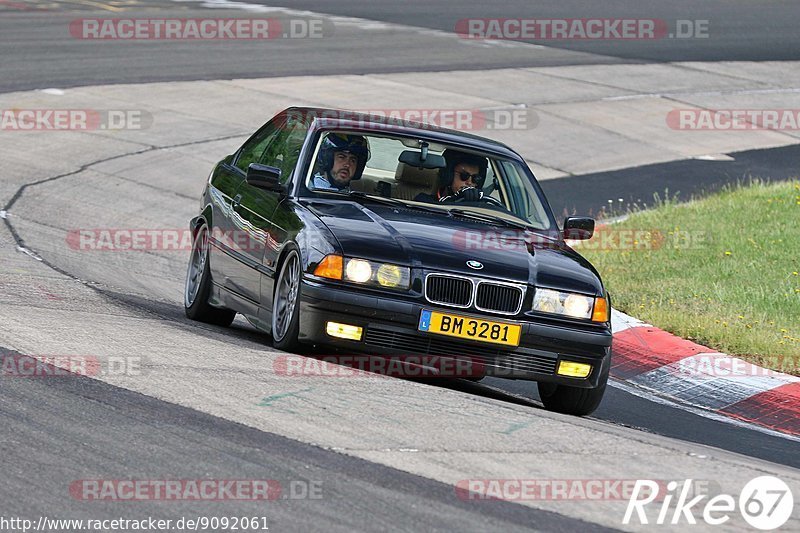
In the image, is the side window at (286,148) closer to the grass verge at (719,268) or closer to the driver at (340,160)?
the driver at (340,160)

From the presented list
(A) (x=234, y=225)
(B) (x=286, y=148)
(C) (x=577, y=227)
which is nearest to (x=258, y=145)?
(B) (x=286, y=148)

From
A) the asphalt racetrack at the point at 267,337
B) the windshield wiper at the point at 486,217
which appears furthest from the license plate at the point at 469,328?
the windshield wiper at the point at 486,217

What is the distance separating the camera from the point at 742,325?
1071 cm

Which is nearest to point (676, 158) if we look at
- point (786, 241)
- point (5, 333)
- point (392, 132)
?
point (786, 241)

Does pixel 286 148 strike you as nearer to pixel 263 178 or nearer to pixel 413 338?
pixel 263 178

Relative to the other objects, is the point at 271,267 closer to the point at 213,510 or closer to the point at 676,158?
the point at 213,510

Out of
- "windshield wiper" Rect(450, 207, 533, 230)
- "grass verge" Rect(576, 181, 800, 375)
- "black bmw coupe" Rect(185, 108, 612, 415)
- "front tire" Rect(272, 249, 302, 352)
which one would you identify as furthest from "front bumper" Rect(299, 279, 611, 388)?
"grass verge" Rect(576, 181, 800, 375)

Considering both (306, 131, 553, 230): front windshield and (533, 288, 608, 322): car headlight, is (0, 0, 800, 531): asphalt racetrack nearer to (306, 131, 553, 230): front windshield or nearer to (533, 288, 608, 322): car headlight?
(533, 288, 608, 322): car headlight

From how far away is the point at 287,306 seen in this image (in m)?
8.31

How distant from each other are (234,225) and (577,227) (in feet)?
7.40

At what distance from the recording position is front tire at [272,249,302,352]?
26.5 ft

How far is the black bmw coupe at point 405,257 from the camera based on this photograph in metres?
7.87

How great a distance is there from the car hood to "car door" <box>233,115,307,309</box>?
39cm

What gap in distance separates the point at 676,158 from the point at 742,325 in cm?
1035
